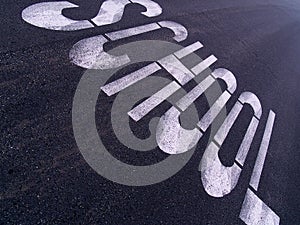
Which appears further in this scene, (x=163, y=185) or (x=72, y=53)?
(x=72, y=53)

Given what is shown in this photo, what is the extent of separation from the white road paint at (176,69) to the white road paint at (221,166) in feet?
4.20

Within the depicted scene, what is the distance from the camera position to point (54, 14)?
20.4ft

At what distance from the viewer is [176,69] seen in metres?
6.73

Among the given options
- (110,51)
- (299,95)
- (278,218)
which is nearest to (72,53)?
(110,51)

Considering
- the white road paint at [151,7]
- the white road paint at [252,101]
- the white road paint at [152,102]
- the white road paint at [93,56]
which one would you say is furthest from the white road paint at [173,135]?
the white road paint at [151,7]

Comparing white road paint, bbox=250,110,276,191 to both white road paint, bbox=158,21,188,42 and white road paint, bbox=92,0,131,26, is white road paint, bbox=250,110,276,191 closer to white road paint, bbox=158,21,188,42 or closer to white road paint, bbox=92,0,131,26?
white road paint, bbox=158,21,188,42

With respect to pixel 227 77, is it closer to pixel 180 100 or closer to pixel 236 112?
pixel 236 112

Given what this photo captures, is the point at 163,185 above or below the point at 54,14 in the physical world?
below

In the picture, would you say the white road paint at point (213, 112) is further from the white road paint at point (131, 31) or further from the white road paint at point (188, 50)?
the white road paint at point (131, 31)

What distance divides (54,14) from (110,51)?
58.8 inches

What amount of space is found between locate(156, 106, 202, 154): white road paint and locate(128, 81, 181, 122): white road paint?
0.97 ft

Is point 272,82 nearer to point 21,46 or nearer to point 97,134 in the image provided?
point 97,134

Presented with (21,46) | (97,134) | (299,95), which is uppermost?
(21,46)

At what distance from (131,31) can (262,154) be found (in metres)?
4.12
